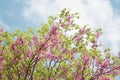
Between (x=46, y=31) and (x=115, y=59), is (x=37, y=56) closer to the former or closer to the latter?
(x=46, y=31)

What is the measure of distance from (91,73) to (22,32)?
575 cm

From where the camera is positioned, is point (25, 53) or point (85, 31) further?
point (85, 31)

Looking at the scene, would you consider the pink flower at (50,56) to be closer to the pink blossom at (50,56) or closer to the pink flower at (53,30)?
the pink blossom at (50,56)

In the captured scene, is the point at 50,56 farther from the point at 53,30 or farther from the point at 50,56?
the point at 53,30

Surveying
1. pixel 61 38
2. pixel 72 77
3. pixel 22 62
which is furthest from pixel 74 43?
pixel 22 62

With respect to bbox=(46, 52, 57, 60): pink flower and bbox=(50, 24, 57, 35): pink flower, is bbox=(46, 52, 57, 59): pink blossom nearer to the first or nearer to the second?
bbox=(46, 52, 57, 60): pink flower

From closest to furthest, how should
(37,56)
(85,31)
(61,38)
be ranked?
(37,56) < (61,38) < (85,31)

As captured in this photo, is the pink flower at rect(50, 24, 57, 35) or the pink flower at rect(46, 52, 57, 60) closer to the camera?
the pink flower at rect(50, 24, 57, 35)

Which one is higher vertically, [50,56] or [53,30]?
[53,30]

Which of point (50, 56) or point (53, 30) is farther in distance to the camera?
point (50, 56)

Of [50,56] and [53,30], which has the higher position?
[53,30]

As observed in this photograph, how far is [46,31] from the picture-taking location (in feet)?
66.9

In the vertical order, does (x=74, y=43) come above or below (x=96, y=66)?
above

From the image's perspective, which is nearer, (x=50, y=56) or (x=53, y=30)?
(x=53, y=30)
